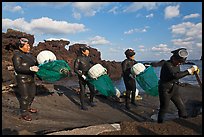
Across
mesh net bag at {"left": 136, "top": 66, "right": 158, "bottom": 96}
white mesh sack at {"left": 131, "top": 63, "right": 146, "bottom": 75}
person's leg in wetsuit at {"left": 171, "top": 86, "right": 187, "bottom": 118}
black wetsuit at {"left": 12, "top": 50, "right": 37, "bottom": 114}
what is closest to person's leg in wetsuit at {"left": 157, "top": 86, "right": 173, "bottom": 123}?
person's leg in wetsuit at {"left": 171, "top": 86, "right": 187, "bottom": 118}

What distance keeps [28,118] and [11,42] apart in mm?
10929

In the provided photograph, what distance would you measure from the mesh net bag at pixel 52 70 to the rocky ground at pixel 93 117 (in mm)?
1105

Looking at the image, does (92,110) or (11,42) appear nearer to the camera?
(92,110)

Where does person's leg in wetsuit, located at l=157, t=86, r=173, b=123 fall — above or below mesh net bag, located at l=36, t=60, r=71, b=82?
below

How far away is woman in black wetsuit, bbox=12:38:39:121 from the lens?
6090mm

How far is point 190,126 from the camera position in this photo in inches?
189

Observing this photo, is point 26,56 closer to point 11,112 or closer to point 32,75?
point 32,75

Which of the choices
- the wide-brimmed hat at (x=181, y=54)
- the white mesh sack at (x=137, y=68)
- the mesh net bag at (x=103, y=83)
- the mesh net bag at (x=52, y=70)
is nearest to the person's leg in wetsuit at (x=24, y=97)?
the mesh net bag at (x=52, y=70)

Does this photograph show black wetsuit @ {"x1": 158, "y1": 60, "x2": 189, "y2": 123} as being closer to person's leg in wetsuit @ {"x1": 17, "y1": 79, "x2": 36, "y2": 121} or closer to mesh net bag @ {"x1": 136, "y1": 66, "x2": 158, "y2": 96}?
mesh net bag @ {"x1": 136, "y1": 66, "x2": 158, "y2": 96}

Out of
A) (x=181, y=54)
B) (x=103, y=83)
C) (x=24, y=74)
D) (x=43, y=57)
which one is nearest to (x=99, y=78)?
(x=103, y=83)

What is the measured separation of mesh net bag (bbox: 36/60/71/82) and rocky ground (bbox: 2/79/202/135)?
3.63 feet

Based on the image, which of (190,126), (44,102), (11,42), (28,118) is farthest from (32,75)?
(11,42)

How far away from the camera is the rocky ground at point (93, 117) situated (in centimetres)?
468

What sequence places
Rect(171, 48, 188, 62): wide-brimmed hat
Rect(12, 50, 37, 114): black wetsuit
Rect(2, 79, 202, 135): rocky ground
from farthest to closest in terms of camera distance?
Rect(12, 50, 37, 114): black wetsuit, Rect(171, 48, 188, 62): wide-brimmed hat, Rect(2, 79, 202, 135): rocky ground
